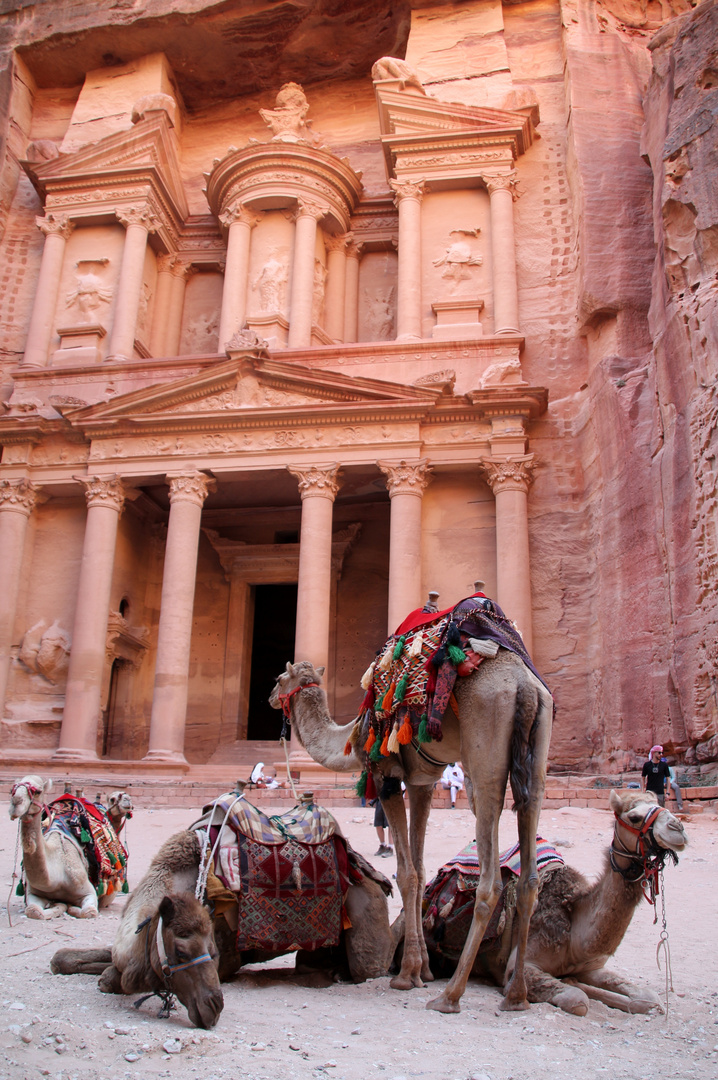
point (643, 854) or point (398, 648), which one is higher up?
point (398, 648)

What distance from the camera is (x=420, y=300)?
75.7 ft

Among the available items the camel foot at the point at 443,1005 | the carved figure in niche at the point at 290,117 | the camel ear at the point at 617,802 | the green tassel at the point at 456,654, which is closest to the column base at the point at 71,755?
→ the green tassel at the point at 456,654

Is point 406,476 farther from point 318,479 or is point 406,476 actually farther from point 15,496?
point 15,496

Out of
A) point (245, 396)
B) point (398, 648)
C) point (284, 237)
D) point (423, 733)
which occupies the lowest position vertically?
point (423, 733)

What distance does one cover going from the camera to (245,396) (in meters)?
21.2

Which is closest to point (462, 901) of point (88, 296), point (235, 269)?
point (235, 269)

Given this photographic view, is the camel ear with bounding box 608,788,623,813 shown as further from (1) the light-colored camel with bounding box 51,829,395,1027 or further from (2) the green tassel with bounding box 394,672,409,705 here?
(1) the light-colored camel with bounding box 51,829,395,1027

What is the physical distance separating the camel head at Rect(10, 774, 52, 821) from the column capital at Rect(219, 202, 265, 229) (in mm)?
A: 21214

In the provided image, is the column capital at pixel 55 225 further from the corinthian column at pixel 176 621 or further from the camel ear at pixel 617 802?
the camel ear at pixel 617 802

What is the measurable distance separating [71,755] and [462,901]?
1516cm

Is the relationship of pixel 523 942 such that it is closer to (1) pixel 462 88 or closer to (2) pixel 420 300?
(2) pixel 420 300

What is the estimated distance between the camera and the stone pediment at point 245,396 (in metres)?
20.5

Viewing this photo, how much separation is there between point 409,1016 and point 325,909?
2.61 ft

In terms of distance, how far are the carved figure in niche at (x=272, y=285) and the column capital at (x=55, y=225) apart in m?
5.80
